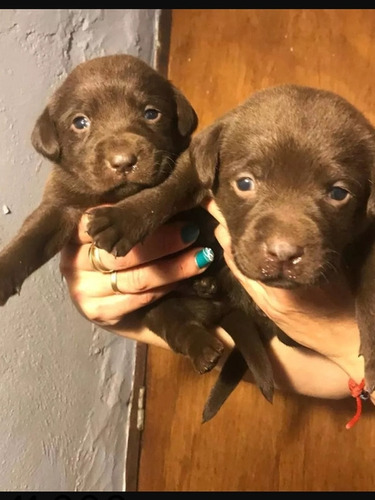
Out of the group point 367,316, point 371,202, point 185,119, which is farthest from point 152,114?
point 367,316

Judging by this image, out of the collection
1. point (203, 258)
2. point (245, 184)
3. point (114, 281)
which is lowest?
point (114, 281)

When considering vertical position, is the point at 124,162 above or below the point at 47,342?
above

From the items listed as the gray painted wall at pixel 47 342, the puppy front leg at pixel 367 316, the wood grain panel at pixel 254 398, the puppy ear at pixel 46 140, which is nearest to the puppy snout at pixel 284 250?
the puppy front leg at pixel 367 316

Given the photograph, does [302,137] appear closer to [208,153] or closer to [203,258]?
[208,153]

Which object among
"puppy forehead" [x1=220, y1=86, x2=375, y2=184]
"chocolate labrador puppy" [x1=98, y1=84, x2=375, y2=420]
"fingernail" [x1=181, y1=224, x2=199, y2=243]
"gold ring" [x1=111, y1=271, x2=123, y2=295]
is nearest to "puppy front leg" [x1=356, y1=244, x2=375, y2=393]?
"chocolate labrador puppy" [x1=98, y1=84, x2=375, y2=420]

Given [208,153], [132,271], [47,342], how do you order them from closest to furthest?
[208,153] → [132,271] → [47,342]

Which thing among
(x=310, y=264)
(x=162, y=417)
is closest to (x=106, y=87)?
(x=310, y=264)
